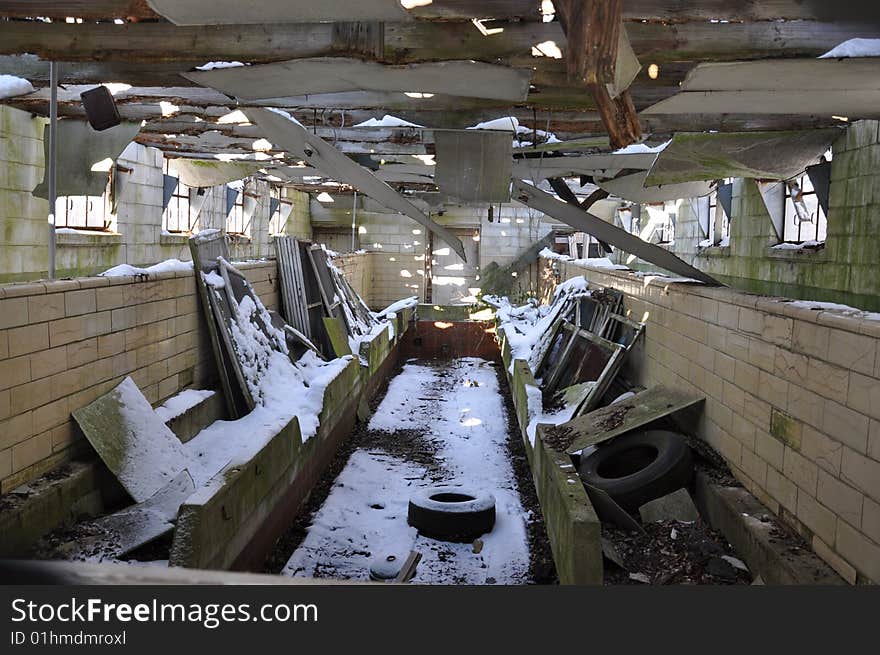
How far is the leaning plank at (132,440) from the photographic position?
15.6 feet

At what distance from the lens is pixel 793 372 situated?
14.2 ft

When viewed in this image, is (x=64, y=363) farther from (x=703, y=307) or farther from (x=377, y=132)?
(x=703, y=307)

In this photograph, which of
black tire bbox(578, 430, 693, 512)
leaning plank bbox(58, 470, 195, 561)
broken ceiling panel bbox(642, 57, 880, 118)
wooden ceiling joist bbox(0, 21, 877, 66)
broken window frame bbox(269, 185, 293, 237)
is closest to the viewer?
wooden ceiling joist bbox(0, 21, 877, 66)

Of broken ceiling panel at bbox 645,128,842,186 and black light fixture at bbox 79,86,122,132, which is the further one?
broken ceiling panel at bbox 645,128,842,186

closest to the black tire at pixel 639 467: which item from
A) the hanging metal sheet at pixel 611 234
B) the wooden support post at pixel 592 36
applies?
the hanging metal sheet at pixel 611 234

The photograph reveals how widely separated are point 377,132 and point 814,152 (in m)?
4.03

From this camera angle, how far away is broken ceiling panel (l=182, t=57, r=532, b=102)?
4.19 m

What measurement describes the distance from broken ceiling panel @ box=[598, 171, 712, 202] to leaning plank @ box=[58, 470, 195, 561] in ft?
18.4

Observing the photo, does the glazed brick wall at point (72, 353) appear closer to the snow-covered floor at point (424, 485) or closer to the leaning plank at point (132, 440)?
the leaning plank at point (132, 440)

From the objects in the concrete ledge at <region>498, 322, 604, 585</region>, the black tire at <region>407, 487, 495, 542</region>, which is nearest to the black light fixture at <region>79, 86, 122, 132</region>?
the black tire at <region>407, 487, 495, 542</region>

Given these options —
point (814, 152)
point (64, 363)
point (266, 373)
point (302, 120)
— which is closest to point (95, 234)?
point (266, 373)

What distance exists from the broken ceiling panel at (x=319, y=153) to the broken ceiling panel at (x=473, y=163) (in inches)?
19.6

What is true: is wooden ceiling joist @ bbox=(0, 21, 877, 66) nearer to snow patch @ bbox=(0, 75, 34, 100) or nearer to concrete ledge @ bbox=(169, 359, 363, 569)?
snow patch @ bbox=(0, 75, 34, 100)

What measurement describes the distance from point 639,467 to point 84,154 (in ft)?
19.7
